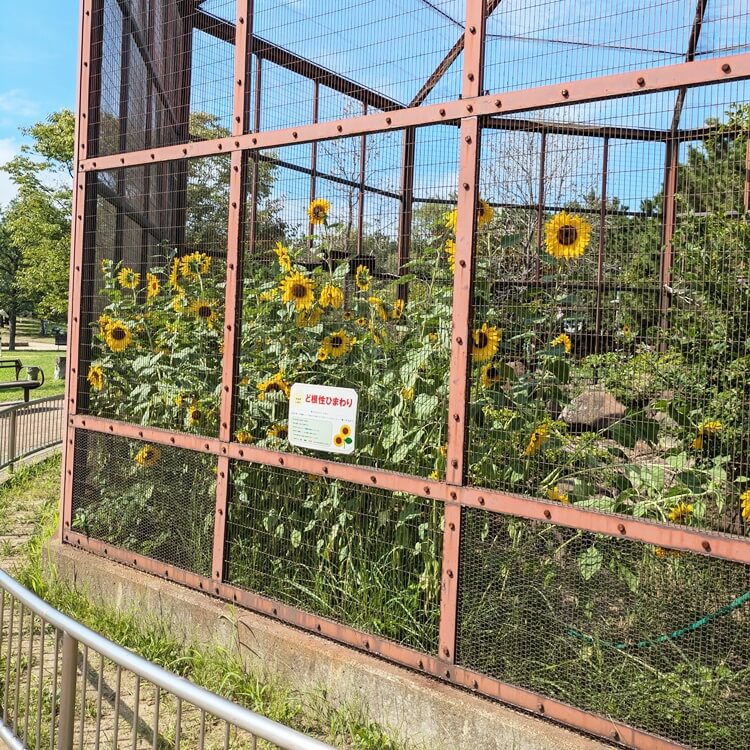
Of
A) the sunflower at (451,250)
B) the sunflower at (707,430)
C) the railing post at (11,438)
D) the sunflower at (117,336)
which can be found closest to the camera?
the sunflower at (707,430)

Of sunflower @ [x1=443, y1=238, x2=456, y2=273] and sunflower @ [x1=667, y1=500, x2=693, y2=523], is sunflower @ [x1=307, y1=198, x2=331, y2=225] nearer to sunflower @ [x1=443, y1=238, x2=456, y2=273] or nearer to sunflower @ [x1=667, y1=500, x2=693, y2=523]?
sunflower @ [x1=443, y1=238, x2=456, y2=273]

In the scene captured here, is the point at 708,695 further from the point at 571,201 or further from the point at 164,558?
the point at 164,558

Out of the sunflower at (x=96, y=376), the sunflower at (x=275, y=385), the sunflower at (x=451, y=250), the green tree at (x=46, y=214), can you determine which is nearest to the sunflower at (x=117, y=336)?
the sunflower at (x=96, y=376)

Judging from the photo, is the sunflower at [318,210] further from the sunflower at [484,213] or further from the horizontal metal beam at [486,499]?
the horizontal metal beam at [486,499]

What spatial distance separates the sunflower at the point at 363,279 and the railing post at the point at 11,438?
585 cm

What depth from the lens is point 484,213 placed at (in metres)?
3.54

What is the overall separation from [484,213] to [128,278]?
2.49 metres

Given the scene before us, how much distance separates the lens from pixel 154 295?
16.4ft

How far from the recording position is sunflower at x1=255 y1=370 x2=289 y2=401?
13.8ft

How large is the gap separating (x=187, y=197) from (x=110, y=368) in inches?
44.1

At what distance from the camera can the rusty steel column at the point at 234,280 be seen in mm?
Answer: 4250

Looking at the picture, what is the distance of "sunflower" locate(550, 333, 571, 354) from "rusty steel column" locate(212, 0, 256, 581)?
5.31 ft

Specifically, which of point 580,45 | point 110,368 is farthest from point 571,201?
point 110,368

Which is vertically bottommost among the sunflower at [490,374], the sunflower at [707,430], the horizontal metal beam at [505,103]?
the sunflower at [707,430]
